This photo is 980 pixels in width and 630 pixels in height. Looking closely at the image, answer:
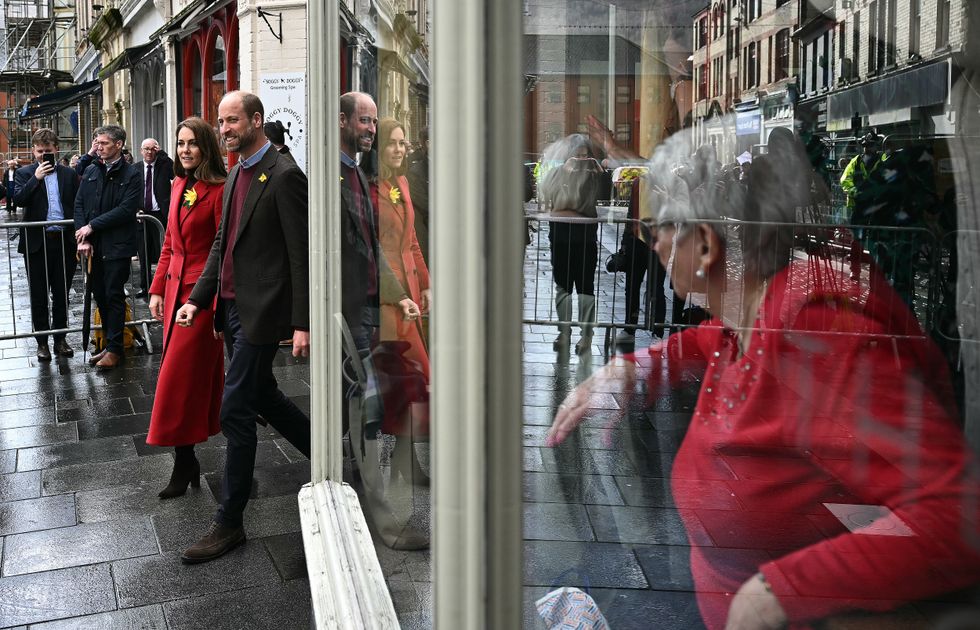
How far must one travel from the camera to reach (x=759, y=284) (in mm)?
1342

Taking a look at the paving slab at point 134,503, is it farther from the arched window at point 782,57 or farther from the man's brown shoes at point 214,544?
the arched window at point 782,57

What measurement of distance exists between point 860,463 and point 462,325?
0.51 meters

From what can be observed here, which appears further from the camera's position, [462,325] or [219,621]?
[219,621]

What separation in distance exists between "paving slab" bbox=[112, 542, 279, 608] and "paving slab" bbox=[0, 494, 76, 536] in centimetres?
63

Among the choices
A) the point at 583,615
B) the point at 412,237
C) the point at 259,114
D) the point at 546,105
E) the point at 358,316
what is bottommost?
the point at 583,615

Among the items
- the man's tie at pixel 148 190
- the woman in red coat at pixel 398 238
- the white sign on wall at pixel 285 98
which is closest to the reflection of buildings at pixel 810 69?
the woman in red coat at pixel 398 238

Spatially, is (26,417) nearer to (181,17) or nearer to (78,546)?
(78,546)

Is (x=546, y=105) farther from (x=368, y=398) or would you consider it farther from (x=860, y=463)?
(x=368, y=398)

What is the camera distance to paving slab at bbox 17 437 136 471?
523 cm

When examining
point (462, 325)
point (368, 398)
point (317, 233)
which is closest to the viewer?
point (462, 325)

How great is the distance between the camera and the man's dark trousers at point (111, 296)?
7684 mm

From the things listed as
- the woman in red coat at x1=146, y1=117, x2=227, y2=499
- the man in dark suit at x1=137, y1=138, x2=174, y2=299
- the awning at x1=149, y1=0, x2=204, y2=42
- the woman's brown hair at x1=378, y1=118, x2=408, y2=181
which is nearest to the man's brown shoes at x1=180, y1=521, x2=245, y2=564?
the woman in red coat at x1=146, y1=117, x2=227, y2=499

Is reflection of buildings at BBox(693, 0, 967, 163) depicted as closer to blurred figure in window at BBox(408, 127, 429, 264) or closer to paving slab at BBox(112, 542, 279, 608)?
blurred figure in window at BBox(408, 127, 429, 264)

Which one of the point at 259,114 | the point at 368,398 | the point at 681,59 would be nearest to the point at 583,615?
the point at 681,59
